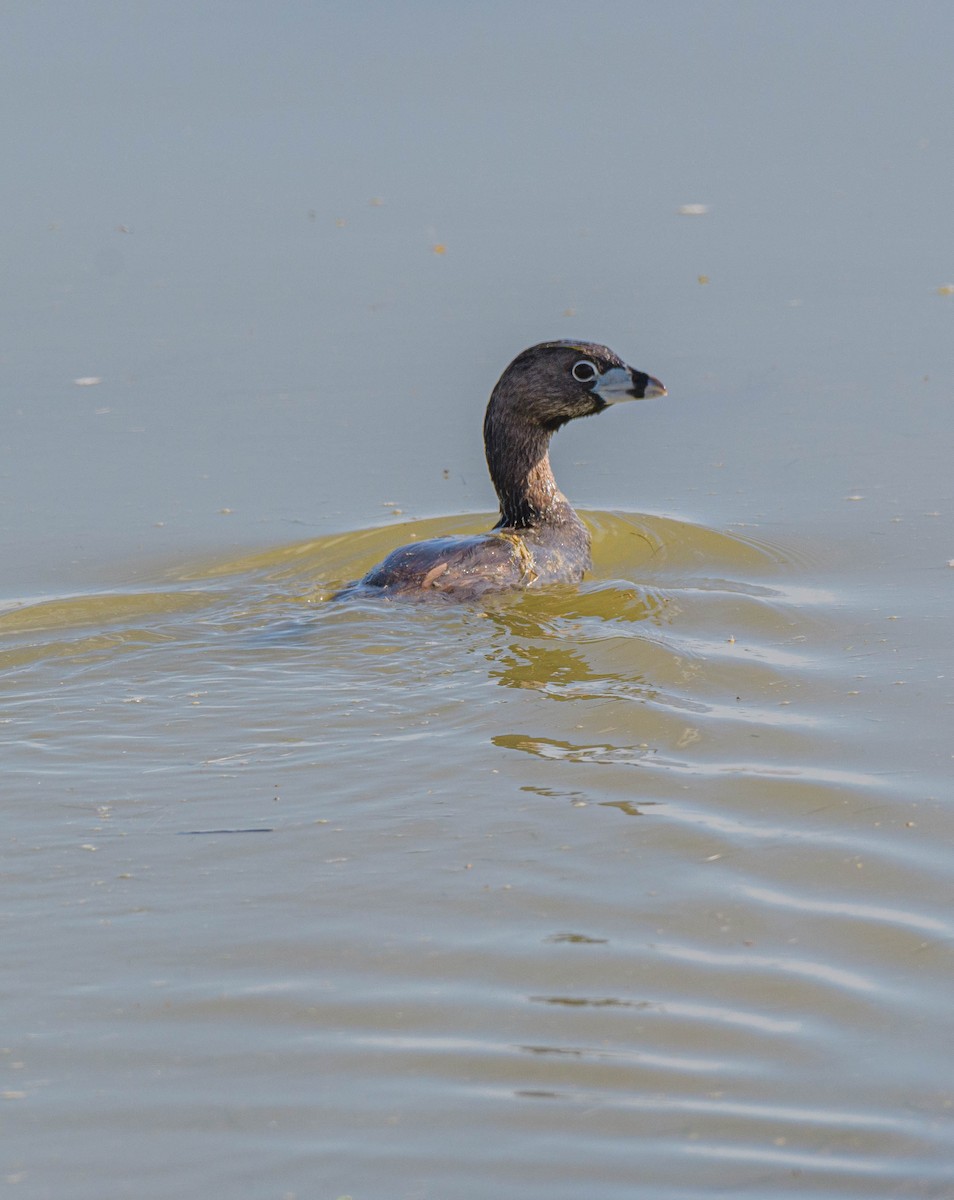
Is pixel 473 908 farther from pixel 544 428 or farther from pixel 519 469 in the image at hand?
pixel 544 428

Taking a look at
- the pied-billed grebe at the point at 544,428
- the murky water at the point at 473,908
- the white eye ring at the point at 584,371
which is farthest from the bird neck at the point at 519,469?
the murky water at the point at 473,908

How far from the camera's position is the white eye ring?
31.0ft

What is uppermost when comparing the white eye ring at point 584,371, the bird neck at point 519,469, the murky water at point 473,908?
the white eye ring at point 584,371

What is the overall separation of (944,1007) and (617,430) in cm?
723

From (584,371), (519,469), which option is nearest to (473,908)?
(519,469)

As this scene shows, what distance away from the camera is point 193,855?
18.0 ft

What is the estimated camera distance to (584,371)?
31.1 feet

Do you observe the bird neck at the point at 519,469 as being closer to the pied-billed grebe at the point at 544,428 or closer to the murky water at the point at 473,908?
the pied-billed grebe at the point at 544,428

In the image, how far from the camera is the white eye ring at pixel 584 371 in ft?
31.0

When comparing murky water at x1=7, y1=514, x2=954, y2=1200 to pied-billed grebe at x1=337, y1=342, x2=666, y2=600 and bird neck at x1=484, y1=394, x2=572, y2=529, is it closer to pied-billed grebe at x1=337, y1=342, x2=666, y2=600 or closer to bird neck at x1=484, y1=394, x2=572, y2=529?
pied-billed grebe at x1=337, y1=342, x2=666, y2=600

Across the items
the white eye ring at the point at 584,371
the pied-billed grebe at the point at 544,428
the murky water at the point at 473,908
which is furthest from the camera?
the white eye ring at the point at 584,371

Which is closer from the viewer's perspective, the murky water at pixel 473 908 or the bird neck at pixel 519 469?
the murky water at pixel 473 908

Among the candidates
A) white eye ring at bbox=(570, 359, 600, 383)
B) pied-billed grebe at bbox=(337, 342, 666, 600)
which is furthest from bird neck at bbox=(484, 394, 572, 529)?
white eye ring at bbox=(570, 359, 600, 383)

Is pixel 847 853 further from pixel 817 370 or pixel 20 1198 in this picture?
pixel 817 370
